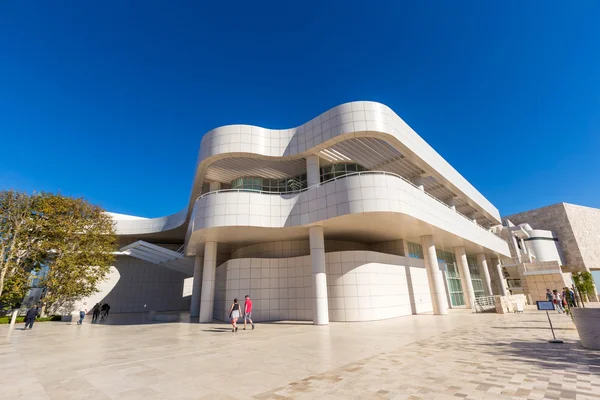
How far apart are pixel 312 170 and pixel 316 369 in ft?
50.7

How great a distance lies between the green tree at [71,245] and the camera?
88.6ft

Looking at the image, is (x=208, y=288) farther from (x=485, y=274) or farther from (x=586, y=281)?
(x=586, y=281)

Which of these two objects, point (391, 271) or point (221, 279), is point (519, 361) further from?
point (221, 279)

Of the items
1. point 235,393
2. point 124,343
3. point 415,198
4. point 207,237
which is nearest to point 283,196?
point 207,237

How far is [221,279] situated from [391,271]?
1450 centimetres

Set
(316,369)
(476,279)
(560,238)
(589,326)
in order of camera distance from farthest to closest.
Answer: (560,238) → (476,279) → (589,326) → (316,369)

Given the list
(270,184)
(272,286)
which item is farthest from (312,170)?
(272,286)

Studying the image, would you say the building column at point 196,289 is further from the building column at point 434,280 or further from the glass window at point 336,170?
the building column at point 434,280

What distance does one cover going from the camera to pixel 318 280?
1892 cm

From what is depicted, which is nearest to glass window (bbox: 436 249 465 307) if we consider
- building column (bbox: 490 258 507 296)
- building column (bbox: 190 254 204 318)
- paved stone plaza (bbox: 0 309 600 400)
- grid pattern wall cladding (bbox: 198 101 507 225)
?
grid pattern wall cladding (bbox: 198 101 507 225)

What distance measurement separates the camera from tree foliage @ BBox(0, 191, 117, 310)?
2516 centimetres

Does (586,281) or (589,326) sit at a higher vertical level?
(586,281)

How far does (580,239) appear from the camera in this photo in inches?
2239

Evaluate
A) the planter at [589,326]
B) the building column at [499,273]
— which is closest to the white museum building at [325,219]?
the planter at [589,326]
